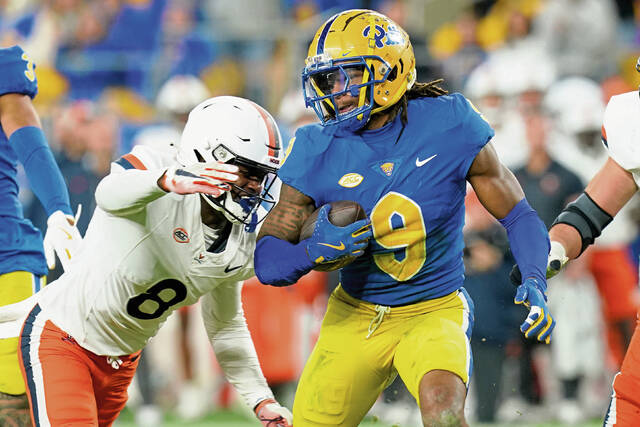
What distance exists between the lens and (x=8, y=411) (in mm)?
4203

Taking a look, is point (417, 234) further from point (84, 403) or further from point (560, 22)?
point (560, 22)

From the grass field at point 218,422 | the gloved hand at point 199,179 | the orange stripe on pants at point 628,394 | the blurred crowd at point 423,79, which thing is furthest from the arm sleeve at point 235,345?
the grass field at point 218,422

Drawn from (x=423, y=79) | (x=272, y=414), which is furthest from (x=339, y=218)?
(x=423, y=79)

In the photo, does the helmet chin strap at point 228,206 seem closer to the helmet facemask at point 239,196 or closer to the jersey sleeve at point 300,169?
the helmet facemask at point 239,196

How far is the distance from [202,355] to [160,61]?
3.45 m

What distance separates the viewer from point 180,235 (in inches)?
158

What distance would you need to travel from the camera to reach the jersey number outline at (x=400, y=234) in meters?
3.98

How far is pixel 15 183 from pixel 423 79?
201 inches

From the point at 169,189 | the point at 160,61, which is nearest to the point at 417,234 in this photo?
the point at 169,189

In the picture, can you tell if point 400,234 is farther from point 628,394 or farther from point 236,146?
point 628,394

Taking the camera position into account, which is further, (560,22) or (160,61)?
(160,61)

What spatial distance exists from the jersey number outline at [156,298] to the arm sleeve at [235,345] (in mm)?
322

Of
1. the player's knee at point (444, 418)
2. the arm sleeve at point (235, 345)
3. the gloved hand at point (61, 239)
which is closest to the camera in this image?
the player's knee at point (444, 418)

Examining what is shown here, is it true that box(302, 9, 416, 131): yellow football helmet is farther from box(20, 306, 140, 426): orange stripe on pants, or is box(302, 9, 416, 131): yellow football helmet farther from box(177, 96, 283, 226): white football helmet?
box(20, 306, 140, 426): orange stripe on pants
